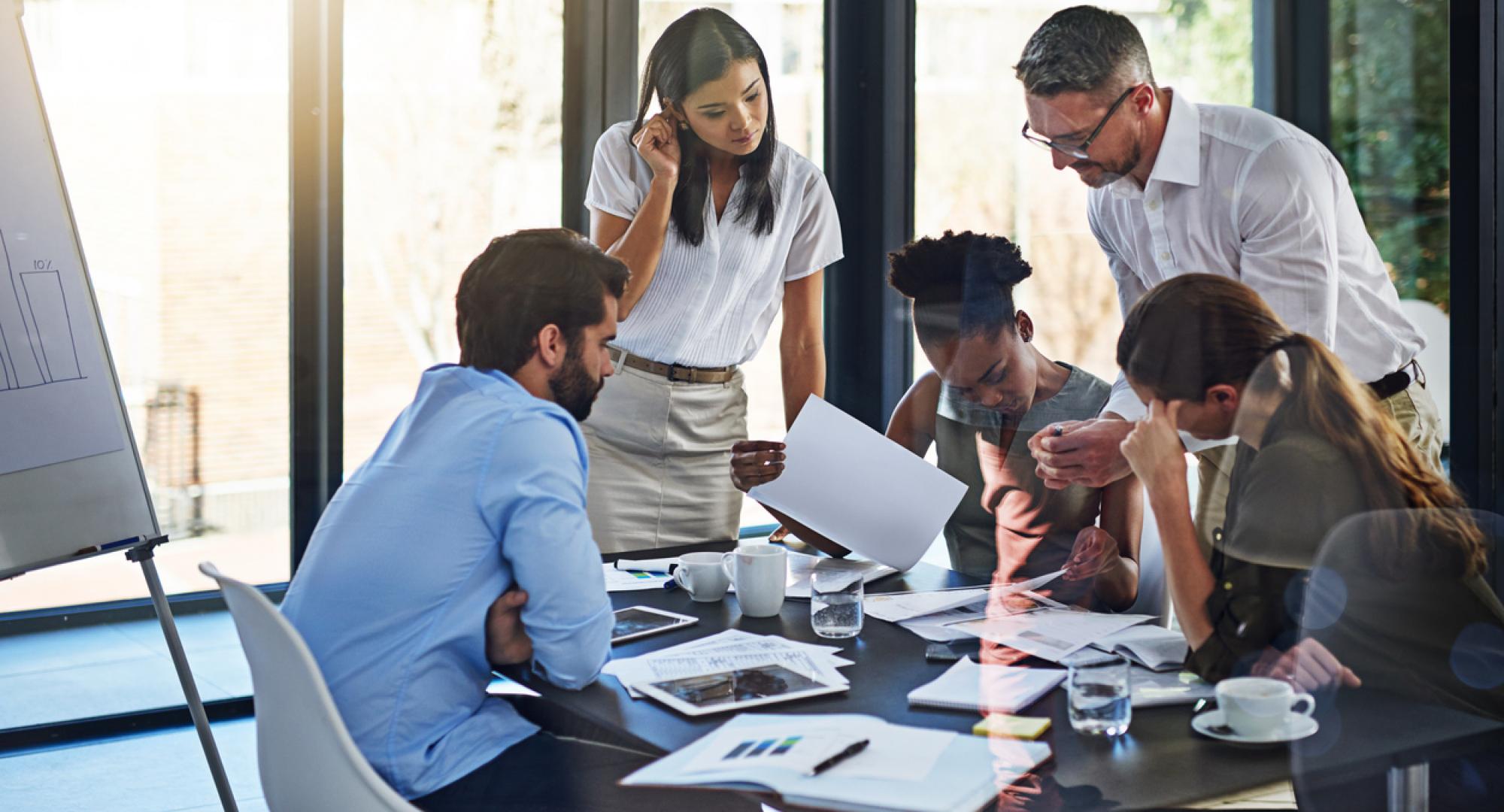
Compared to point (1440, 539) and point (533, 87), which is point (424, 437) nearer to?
point (1440, 539)

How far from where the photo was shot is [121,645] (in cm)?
345

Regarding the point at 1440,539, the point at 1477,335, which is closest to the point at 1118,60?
the point at 1477,335

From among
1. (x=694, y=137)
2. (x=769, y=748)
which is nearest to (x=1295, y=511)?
(x=769, y=748)

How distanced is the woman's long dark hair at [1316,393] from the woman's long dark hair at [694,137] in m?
1.05

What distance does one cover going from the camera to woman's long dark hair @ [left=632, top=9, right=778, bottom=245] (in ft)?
7.66

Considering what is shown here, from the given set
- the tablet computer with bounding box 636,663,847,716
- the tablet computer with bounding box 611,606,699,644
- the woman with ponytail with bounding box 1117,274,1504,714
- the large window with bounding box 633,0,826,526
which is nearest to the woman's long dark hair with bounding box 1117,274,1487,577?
the woman with ponytail with bounding box 1117,274,1504,714

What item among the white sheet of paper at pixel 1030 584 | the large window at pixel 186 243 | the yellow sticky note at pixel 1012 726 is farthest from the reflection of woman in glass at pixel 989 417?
the large window at pixel 186 243

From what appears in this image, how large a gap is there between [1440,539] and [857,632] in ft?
2.28

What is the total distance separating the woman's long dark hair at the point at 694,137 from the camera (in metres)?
2.34

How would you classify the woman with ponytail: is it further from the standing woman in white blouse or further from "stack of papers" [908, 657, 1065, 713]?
the standing woman in white blouse

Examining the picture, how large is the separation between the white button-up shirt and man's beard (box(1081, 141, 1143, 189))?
15mm

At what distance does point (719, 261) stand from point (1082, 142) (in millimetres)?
802

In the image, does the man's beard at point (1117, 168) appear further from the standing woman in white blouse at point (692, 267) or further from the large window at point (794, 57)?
the large window at point (794, 57)

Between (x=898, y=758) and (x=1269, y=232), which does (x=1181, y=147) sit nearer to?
(x=1269, y=232)
